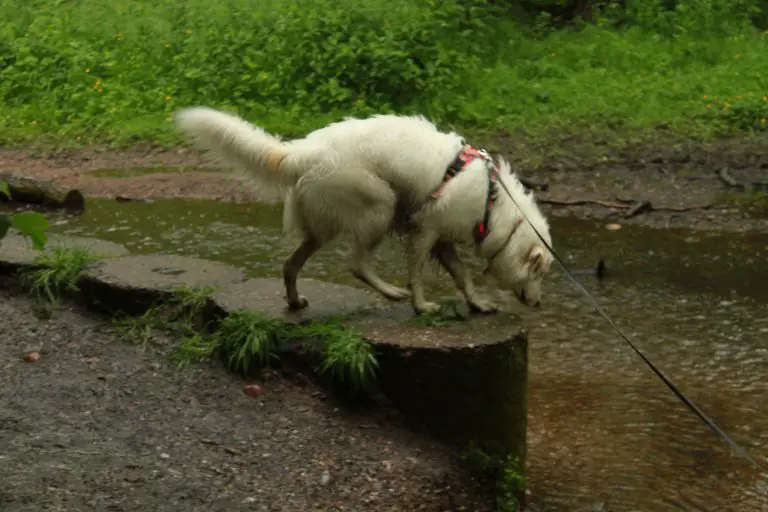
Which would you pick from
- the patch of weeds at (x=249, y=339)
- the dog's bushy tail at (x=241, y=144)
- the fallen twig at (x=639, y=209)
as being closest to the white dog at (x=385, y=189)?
the dog's bushy tail at (x=241, y=144)

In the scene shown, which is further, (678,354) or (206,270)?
(678,354)

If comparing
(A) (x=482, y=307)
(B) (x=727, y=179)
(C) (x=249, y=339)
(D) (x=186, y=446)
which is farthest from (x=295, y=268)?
(B) (x=727, y=179)

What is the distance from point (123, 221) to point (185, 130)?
182 inches

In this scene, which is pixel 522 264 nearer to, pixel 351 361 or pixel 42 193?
pixel 351 361

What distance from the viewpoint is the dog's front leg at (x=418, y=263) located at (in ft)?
18.8

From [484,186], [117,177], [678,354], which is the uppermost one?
[484,186]

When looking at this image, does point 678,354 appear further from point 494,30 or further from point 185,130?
point 494,30

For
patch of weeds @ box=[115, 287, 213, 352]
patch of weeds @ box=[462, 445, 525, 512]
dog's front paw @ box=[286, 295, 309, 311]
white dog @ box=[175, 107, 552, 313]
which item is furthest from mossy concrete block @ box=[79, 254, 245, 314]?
patch of weeds @ box=[462, 445, 525, 512]

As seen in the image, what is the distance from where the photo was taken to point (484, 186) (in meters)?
5.65

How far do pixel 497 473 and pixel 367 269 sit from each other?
1256mm

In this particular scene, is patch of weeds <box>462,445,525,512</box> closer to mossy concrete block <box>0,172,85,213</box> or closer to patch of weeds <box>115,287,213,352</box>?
patch of weeds <box>115,287,213,352</box>

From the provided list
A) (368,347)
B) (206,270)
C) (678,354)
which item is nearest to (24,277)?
(206,270)

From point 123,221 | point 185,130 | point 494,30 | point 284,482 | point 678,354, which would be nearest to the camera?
point 284,482

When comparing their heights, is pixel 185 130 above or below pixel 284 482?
above
